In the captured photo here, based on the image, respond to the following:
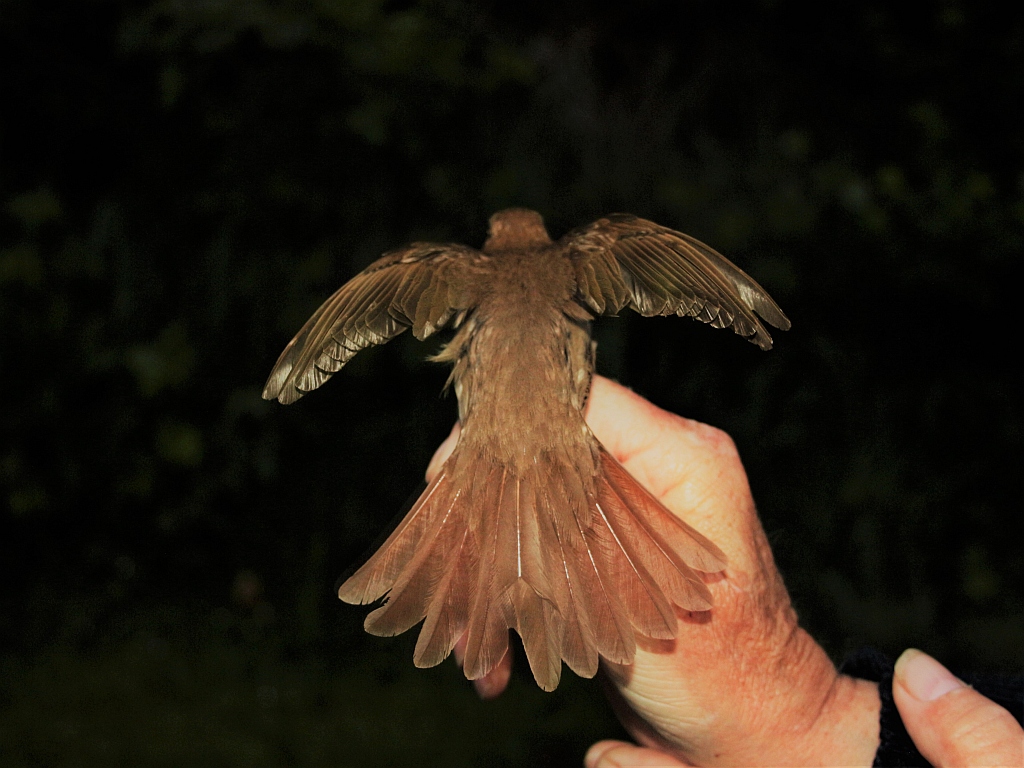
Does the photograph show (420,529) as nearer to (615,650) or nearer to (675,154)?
(615,650)

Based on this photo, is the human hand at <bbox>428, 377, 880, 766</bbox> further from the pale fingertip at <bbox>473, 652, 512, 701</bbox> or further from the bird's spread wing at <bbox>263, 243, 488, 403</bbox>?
the bird's spread wing at <bbox>263, 243, 488, 403</bbox>

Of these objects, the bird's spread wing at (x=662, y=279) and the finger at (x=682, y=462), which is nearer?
the bird's spread wing at (x=662, y=279)

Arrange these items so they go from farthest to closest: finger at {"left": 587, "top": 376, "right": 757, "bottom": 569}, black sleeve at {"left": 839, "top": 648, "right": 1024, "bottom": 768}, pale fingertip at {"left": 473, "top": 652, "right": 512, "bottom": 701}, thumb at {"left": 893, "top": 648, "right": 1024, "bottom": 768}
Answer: pale fingertip at {"left": 473, "top": 652, "right": 512, "bottom": 701} < finger at {"left": 587, "top": 376, "right": 757, "bottom": 569} < black sleeve at {"left": 839, "top": 648, "right": 1024, "bottom": 768} < thumb at {"left": 893, "top": 648, "right": 1024, "bottom": 768}

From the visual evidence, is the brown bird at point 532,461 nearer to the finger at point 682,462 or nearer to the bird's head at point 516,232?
the finger at point 682,462

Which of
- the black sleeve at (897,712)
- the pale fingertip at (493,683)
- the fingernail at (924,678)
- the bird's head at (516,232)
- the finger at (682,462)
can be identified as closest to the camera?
the fingernail at (924,678)

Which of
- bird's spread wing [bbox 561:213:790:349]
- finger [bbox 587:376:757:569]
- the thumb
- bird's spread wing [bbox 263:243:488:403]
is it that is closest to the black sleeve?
the thumb

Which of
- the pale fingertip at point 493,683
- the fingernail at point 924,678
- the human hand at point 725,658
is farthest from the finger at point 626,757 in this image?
the fingernail at point 924,678

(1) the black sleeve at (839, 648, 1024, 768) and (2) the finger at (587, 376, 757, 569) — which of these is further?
(2) the finger at (587, 376, 757, 569)
